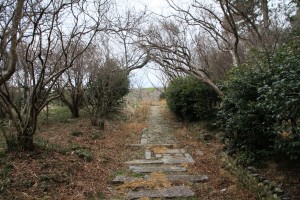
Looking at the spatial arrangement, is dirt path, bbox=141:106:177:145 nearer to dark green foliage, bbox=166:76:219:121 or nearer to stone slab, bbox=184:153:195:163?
dark green foliage, bbox=166:76:219:121

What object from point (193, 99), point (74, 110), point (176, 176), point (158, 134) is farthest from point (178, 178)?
point (74, 110)

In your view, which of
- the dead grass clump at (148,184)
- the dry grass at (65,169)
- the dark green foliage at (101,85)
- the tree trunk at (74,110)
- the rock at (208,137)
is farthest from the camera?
the tree trunk at (74,110)

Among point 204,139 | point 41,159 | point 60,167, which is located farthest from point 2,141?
point 204,139

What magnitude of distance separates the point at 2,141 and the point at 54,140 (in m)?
1.26

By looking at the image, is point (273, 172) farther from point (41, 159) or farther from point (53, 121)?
point (53, 121)

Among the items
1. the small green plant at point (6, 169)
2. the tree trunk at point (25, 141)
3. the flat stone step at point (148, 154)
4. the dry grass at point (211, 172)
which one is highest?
the tree trunk at point (25, 141)

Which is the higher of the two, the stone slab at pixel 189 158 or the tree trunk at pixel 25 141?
the tree trunk at pixel 25 141

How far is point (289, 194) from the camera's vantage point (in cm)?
399

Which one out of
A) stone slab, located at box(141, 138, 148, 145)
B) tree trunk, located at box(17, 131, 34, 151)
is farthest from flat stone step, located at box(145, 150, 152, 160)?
tree trunk, located at box(17, 131, 34, 151)

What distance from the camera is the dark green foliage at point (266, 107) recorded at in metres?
3.66

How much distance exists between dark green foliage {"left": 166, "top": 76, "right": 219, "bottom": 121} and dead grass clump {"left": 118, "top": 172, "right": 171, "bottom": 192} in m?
4.85

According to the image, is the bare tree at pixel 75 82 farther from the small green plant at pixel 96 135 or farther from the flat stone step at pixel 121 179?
the flat stone step at pixel 121 179

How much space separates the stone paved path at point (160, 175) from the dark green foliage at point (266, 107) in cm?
122

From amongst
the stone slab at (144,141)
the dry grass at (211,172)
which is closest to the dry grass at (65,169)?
the stone slab at (144,141)
